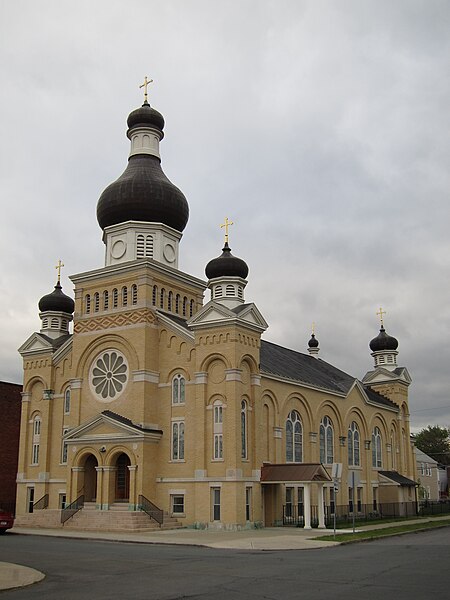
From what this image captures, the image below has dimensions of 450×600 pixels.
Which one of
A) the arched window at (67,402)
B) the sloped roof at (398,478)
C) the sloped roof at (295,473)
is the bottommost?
the sloped roof at (398,478)

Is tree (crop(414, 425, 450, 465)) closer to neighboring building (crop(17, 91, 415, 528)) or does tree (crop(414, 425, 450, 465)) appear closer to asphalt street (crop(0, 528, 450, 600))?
neighboring building (crop(17, 91, 415, 528))

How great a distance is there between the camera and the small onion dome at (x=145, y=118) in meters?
47.3

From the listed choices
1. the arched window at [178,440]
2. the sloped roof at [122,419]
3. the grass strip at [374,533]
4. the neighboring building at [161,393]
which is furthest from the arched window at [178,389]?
the grass strip at [374,533]

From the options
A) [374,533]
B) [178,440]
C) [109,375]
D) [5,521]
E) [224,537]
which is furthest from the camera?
[109,375]

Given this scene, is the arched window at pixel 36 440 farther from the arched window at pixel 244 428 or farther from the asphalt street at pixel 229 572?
the asphalt street at pixel 229 572

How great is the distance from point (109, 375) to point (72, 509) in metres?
7.76

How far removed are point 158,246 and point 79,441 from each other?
12383 mm

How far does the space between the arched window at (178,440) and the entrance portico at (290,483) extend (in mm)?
4627

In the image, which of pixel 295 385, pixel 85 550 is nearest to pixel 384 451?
pixel 295 385

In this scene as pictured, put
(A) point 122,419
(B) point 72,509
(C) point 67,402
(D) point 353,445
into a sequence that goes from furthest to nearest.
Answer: (D) point 353,445 < (C) point 67,402 < (A) point 122,419 < (B) point 72,509

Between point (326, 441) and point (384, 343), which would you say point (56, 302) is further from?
point (384, 343)

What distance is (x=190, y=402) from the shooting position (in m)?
39.5

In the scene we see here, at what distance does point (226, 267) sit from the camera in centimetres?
4197

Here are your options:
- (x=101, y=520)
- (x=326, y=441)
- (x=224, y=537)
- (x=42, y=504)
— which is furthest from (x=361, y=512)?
(x=224, y=537)
